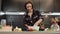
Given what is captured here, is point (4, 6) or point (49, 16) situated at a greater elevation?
point (4, 6)

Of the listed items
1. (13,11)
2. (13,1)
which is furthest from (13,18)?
(13,1)

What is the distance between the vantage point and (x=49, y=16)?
92.9 inches

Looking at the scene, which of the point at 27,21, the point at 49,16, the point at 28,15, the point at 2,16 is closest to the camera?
the point at 27,21

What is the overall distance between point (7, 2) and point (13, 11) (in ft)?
0.71

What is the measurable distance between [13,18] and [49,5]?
2.37 ft

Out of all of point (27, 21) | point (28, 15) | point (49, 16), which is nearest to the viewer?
point (27, 21)

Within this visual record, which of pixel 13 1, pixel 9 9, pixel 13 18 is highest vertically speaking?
pixel 13 1

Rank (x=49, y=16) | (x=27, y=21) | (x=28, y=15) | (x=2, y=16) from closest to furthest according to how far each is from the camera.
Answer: (x=27, y=21) → (x=28, y=15) → (x=49, y=16) → (x=2, y=16)

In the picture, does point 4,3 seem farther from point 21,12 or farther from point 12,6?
point 21,12

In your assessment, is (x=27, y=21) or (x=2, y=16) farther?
(x=2, y=16)

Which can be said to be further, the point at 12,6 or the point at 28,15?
the point at 12,6

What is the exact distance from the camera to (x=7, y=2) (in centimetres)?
247

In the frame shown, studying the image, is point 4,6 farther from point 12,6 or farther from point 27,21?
point 27,21

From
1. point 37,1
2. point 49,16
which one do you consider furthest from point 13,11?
point 49,16
